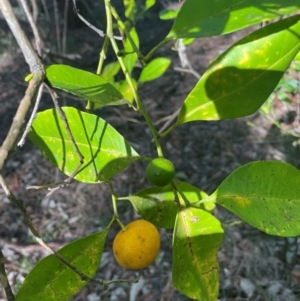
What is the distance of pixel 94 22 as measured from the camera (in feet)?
11.2

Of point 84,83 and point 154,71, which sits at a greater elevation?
point 84,83

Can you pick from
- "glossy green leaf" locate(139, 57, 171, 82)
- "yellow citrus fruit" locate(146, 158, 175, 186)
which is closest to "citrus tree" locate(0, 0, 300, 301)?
"yellow citrus fruit" locate(146, 158, 175, 186)

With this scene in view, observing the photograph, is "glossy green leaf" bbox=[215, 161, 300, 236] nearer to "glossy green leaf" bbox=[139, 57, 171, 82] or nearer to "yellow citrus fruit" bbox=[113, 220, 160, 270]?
"yellow citrus fruit" bbox=[113, 220, 160, 270]

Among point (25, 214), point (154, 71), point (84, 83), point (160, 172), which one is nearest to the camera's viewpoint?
point (25, 214)

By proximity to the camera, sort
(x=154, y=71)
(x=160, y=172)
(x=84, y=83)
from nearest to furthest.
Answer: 1. (x=160, y=172)
2. (x=84, y=83)
3. (x=154, y=71)

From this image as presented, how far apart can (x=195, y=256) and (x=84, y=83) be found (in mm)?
294

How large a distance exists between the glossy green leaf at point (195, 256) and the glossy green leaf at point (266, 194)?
49 mm

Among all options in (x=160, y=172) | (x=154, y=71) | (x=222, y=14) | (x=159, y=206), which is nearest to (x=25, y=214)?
(x=160, y=172)

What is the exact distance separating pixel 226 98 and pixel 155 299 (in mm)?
1409

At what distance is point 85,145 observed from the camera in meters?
0.66

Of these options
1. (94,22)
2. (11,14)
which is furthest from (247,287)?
(94,22)

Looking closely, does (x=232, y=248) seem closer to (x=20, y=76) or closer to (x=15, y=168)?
(x=15, y=168)

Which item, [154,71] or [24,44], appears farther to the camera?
[154,71]

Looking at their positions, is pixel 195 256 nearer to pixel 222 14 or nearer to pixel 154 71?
pixel 222 14
